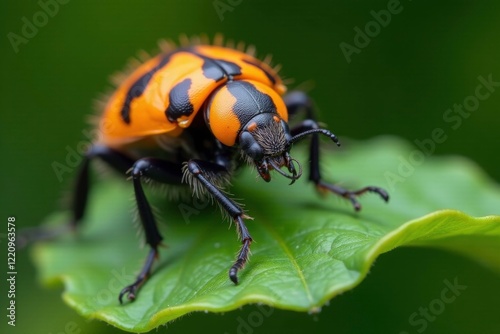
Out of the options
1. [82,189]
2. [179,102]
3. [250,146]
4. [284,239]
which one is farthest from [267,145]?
[82,189]

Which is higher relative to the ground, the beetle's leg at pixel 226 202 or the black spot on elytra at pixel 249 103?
the black spot on elytra at pixel 249 103

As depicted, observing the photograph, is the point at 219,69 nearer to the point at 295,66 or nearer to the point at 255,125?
the point at 255,125

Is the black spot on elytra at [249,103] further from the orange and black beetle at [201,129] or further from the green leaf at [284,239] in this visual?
the green leaf at [284,239]

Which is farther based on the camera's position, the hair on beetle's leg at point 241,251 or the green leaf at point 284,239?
the hair on beetle's leg at point 241,251

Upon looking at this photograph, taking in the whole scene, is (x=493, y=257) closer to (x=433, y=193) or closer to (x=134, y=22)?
(x=433, y=193)

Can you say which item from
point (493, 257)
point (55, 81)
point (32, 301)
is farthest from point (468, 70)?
point (32, 301)

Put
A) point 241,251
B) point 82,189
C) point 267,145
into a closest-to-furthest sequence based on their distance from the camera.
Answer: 1. point 241,251
2. point 267,145
3. point 82,189

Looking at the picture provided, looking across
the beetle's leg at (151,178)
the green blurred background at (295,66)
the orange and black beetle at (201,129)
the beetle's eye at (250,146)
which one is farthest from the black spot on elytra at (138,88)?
the green blurred background at (295,66)
